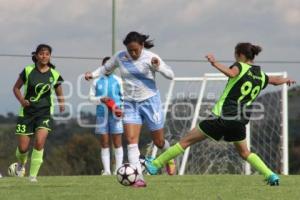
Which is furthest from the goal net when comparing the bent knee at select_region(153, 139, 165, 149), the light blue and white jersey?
the bent knee at select_region(153, 139, 165, 149)

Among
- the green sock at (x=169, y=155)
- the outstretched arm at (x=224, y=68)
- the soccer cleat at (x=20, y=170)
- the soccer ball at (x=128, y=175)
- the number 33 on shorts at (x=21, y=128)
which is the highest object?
the outstretched arm at (x=224, y=68)

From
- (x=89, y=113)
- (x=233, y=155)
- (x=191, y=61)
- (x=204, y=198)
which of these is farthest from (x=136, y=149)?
(x=233, y=155)

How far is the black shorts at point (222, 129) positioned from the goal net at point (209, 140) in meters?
12.7

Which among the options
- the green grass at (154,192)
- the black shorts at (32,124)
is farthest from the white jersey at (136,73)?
the green grass at (154,192)

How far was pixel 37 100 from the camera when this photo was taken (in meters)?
11.6

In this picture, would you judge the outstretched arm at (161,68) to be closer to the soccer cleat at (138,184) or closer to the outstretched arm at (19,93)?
the soccer cleat at (138,184)

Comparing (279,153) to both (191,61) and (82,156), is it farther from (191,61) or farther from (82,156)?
(82,156)

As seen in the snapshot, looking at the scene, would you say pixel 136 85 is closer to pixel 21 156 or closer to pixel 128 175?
pixel 128 175

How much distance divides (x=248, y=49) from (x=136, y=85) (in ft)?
5.74

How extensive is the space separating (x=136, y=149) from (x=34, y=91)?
169cm

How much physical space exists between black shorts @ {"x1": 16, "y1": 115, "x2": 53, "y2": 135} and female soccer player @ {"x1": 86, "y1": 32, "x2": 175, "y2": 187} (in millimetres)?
1108

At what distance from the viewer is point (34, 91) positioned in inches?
458

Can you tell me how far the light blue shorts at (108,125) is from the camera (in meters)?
15.4

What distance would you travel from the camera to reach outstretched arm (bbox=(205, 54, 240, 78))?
922 cm
